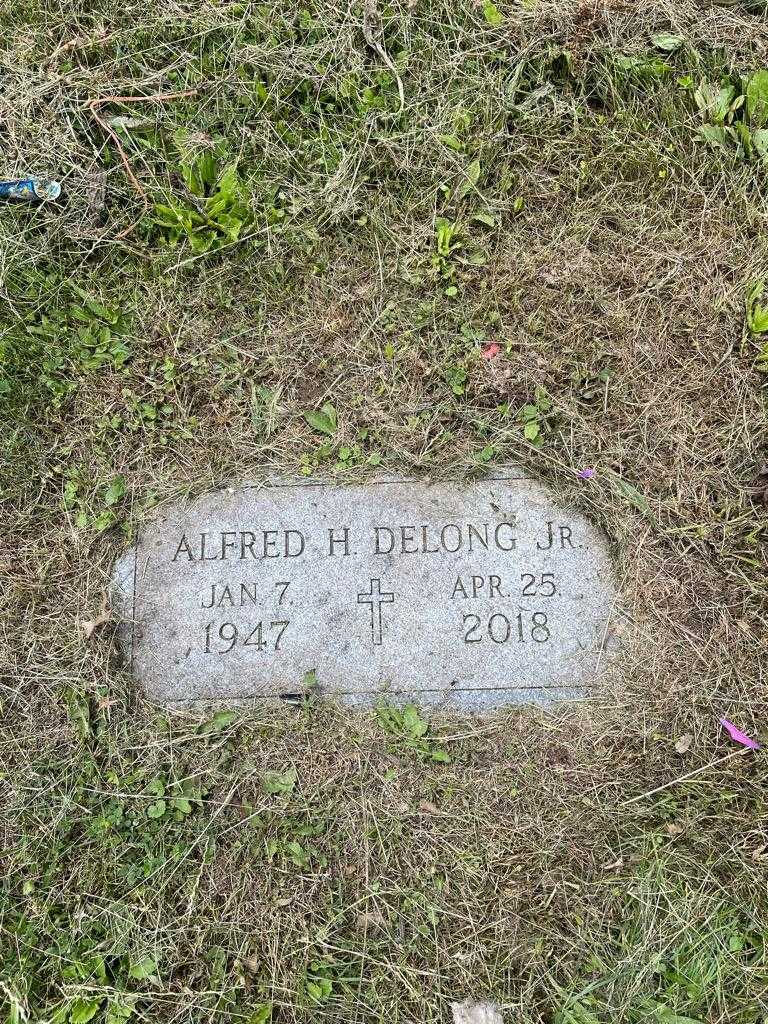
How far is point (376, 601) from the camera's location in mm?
2496

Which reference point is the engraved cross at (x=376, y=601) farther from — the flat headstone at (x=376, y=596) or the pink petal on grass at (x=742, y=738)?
the pink petal on grass at (x=742, y=738)

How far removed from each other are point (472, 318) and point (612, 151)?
82 centimetres

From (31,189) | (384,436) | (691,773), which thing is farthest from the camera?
(31,189)

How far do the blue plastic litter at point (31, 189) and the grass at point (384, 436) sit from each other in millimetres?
55

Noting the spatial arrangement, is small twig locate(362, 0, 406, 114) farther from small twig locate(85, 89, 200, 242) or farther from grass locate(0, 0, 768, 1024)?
small twig locate(85, 89, 200, 242)

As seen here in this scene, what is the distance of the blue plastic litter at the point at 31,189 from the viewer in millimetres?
2777

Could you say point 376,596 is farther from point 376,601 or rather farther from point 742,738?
point 742,738

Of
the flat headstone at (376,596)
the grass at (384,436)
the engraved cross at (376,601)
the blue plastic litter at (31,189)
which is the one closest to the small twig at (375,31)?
the grass at (384,436)

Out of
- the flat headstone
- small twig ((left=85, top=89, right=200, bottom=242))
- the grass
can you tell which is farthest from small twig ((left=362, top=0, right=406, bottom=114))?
the flat headstone

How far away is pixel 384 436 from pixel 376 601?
57 centimetres

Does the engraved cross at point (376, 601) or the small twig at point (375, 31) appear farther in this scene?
the small twig at point (375, 31)

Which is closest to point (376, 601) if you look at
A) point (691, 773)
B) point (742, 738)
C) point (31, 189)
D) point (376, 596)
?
point (376, 596)

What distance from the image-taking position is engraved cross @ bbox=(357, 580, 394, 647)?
2486 mm

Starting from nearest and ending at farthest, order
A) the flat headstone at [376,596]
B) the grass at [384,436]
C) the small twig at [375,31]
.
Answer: the grass at [384,436] < the flat headstone at [376,596] < the small twig at [375,31]
